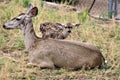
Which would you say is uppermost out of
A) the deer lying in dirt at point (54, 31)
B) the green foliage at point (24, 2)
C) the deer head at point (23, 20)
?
the deer head at point (23, 20)

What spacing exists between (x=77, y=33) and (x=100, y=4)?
527 centimetres

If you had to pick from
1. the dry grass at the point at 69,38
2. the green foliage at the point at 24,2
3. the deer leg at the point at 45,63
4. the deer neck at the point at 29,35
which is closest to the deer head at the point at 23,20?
the deer neck at the point at 29,35

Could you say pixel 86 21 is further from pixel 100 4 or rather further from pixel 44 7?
pixel 100 4

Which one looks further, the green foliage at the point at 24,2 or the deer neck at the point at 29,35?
the green foliage at the point at 24,2

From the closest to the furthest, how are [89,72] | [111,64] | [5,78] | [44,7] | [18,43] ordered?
[5,78], [89,72], [111,64], [18,43], [44,7]

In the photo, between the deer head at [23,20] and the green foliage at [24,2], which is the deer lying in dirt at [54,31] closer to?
the deer head at [23,20]

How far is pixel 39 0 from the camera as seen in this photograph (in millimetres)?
12969

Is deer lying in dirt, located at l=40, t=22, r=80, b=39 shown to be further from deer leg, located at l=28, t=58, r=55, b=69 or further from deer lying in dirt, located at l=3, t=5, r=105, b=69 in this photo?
deer leg, located at l=28, t=58, r=55, b=69

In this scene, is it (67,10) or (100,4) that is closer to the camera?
(67,10)

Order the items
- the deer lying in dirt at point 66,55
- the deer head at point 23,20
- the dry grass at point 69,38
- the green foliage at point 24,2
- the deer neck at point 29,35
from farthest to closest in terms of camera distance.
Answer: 1. the green foliage at point 24,2
2. the deer head at point 23,20
3. the deer neck at point 29,35
4. the deer lying in dirt at point 66,55
5. the dry grass at point 69,38

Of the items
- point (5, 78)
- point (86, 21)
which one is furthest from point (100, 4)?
point (5, 78)

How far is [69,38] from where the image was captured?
9633 millimetres

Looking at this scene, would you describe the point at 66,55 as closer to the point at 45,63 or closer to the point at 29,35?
the point at 45,63

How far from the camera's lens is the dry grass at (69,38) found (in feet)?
23.3
